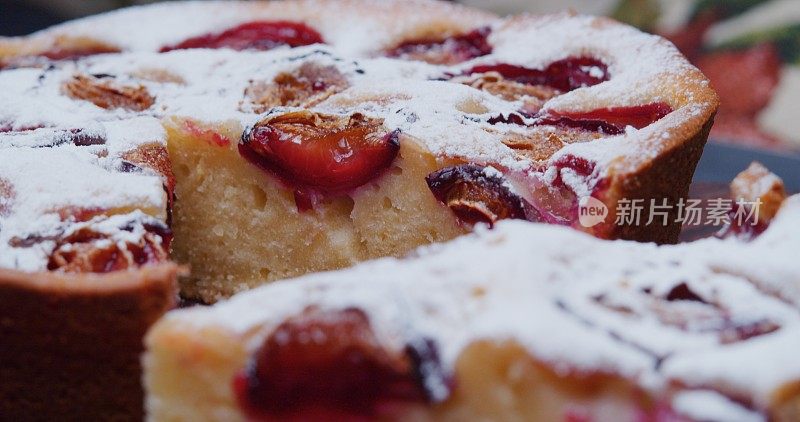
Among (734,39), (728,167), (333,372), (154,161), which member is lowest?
(734,39)

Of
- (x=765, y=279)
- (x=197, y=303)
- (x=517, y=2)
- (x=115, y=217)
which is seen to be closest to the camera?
(x=765, y=279)

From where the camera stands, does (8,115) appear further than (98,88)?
No

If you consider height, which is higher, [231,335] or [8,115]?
[231,335]

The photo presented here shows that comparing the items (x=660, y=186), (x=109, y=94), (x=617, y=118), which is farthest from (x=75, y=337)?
(x=617, y=118)

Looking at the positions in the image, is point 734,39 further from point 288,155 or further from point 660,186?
point 288,155

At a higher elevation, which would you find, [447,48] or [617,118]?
[617,118]

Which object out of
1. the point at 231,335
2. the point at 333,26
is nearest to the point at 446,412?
the point at 231,335

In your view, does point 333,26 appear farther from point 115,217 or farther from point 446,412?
point 446,412
